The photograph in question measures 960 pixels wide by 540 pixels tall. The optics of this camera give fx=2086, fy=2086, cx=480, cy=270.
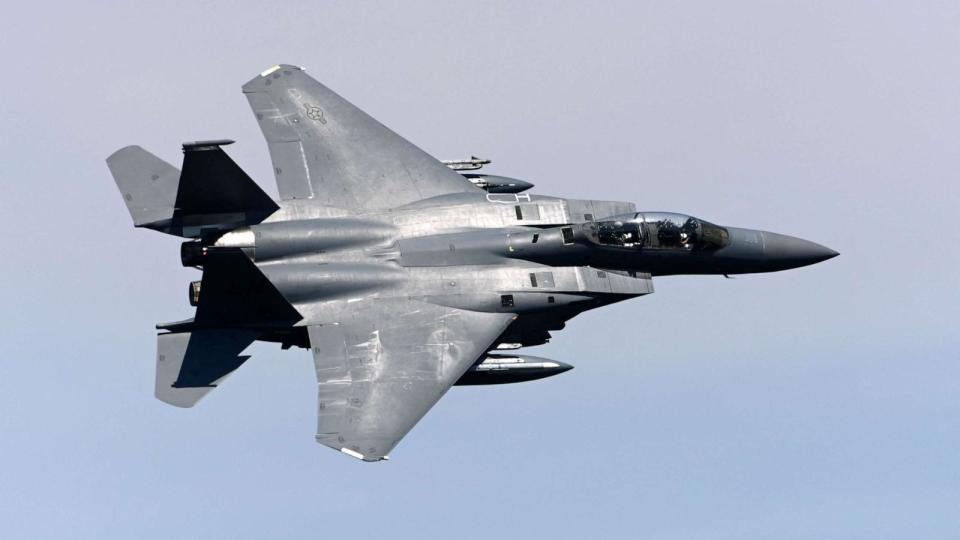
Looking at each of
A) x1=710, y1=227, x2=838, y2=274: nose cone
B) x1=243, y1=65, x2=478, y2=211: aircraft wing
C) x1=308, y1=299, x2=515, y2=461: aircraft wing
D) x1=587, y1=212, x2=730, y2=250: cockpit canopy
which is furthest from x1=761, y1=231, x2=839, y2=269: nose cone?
x1=243, y1=65, x2=478, y2=211: aircraft wing

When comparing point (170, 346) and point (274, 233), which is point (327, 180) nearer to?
point (274, 233)

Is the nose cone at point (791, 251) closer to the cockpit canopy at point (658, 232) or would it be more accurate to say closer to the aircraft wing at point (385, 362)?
the cockpit canopy at point (658, 232)

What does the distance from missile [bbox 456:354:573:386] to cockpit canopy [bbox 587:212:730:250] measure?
2543mm

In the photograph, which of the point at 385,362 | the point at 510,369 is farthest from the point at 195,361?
the point at 510,369

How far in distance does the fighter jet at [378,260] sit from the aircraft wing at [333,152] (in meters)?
0.04

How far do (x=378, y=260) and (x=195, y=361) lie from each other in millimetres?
3891

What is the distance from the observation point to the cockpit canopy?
39594mm

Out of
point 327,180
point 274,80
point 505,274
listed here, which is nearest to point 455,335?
point 505,274

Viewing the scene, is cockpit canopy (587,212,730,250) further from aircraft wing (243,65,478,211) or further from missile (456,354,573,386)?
aircraft wing (243,65,478,211)

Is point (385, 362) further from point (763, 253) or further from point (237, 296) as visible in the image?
point (763, 253)

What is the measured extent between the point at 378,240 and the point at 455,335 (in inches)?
93.8

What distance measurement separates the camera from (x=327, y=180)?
4012cm

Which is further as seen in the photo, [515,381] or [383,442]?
[515,381]

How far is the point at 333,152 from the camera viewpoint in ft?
133
